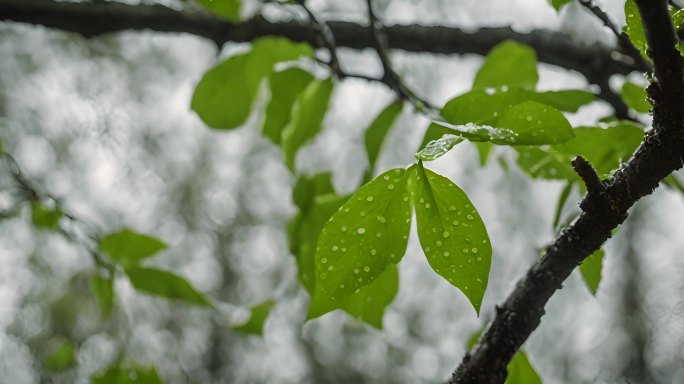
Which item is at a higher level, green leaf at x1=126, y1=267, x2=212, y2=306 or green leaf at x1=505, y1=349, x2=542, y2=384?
green leaf at x1=505, y1=349, x2=542, y2=384

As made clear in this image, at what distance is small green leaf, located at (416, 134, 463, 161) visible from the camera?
7.1 inches

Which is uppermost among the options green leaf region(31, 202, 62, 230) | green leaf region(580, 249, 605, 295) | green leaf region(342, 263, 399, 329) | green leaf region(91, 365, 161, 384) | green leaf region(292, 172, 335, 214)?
green leaf region(580, 249, 605, 295)

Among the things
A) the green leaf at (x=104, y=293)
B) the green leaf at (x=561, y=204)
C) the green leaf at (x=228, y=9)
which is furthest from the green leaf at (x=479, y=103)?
the green leaf at (x=104, y=293)

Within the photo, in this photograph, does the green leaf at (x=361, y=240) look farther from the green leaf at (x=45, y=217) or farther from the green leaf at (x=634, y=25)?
the green leaf at (x=45, y=217)

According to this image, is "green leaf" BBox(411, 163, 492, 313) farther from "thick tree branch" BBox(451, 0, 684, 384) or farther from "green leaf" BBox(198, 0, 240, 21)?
"green leaf" BBox(198, 0, 240, 21)

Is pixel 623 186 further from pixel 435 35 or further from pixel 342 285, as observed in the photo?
pixel 435 35

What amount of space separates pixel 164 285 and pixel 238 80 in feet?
0.47

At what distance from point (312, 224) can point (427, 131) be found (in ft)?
0.35

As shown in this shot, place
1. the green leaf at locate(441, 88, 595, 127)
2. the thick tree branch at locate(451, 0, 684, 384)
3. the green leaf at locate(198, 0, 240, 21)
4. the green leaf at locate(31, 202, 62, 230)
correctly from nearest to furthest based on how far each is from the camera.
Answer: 1. the thick tree branch at locate(451, 0, 684, 384)
2. the green leaf at locate(441, 88, 595, 127)
3. the green leaf at locate(198, 0, 240, 21)
4. the green leaf at locate(31, 202, 62, 230)

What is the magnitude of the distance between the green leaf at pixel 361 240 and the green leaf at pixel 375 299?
12 cm

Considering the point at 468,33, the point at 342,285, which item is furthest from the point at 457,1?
the point at 342,285

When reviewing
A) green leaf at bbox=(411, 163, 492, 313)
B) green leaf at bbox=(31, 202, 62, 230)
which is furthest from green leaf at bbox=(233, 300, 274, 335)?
green leaf at bbox=(411, 163, 492, 313)

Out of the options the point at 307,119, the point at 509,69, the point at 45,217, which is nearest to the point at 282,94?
the point at 307,119

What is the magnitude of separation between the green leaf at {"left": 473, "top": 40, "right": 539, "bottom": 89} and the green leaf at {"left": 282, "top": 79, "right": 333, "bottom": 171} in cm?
9
